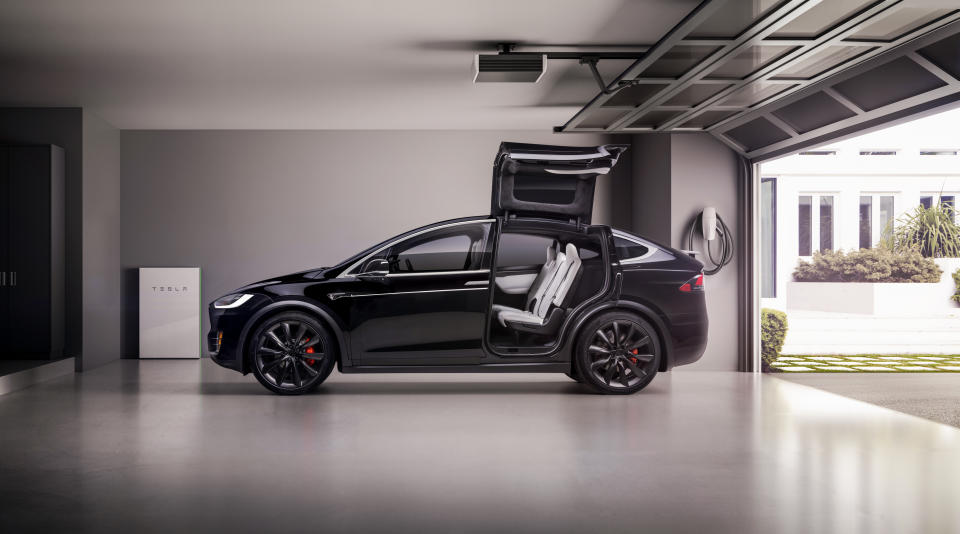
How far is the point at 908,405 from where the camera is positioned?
5.39m

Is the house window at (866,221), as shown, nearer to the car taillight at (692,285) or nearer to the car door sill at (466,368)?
the car taillight at (692,285)

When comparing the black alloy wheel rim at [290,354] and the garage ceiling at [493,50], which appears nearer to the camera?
the garage ceiling at [493,50]

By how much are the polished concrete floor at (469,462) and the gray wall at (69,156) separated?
153 centimetres

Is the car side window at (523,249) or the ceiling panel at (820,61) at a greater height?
the ceiling panel at (820,61)

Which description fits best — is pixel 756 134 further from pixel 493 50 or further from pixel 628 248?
pixel 493 50

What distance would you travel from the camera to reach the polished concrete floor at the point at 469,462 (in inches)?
105

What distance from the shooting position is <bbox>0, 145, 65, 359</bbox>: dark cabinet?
22.7ft

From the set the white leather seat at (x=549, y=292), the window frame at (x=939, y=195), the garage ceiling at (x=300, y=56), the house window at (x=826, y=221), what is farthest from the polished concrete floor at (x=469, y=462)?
the window frame at (x=939, y=195)

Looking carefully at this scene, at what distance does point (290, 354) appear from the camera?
5430 millimetres

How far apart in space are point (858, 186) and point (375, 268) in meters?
11.2

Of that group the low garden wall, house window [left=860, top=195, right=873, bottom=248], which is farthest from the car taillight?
house window [left=860, top=195, right=873, bottom=248]

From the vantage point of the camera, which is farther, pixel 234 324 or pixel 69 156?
pixel 69 156

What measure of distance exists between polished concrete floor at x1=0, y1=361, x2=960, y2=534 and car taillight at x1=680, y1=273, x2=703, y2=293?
0.84 m

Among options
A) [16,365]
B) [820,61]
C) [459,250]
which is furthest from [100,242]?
[820,61]
